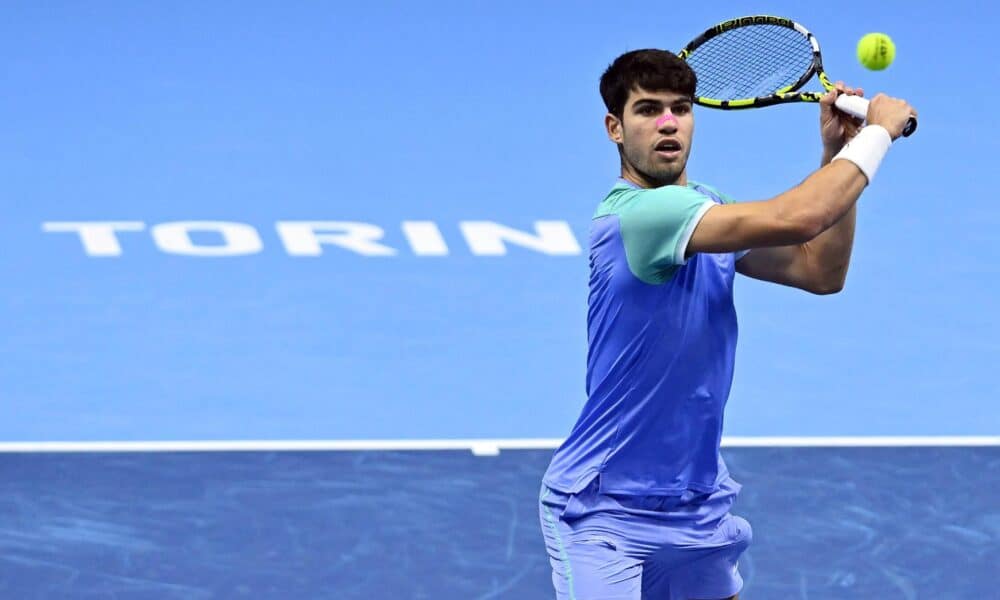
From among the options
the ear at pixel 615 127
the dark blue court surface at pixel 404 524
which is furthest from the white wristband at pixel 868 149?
the dark blue court surface at pixel 404 524

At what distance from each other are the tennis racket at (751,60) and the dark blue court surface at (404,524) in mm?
1978

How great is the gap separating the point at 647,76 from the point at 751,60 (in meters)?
1.08

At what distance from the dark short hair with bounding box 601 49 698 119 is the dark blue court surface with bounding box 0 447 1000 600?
236 cm

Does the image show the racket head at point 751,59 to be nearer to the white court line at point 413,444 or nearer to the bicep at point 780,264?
the bicep at point 780,264

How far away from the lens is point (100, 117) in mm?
11766

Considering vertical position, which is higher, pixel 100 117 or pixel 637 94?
pixel 637 94

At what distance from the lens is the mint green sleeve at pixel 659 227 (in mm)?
4402

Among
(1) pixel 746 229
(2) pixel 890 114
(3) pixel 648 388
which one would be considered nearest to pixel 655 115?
(1) pixel 746 229

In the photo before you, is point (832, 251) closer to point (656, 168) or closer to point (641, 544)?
point (656, 168)

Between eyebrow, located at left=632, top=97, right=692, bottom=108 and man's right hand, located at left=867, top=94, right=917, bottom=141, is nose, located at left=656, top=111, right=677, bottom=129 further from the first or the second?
man's right hand, located at left=867, top=94, right=917, bottom=141

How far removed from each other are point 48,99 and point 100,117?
0.48 meters

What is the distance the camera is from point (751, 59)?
18.5 ft

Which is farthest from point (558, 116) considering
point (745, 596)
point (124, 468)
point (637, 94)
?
point (637, 94)

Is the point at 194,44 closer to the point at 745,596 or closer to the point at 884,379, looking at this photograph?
the point at 884,379
